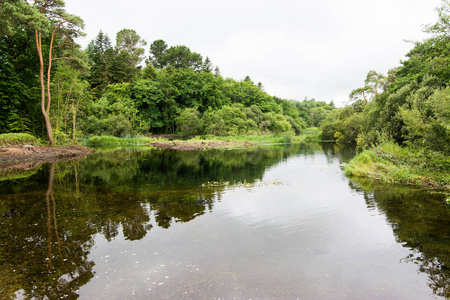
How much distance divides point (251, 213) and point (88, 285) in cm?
509

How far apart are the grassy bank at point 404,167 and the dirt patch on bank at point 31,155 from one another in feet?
73.7

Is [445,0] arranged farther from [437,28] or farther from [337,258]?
[337,258]

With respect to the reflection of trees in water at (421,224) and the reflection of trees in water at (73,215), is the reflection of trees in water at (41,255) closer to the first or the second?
the reflection of trees in water at (73,215)

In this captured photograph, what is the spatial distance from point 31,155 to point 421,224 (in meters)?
26.9

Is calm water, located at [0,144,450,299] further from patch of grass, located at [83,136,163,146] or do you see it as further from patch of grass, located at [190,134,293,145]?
patch of grass, located at [83,136,163,146]

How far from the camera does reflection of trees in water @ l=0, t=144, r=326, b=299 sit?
4.66 m

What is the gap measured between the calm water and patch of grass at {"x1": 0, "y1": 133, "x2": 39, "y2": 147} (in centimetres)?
1417

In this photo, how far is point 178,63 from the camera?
75000mm

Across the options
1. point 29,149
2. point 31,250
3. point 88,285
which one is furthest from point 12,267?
point 29,149

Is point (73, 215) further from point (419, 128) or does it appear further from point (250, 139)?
point (250, 139)

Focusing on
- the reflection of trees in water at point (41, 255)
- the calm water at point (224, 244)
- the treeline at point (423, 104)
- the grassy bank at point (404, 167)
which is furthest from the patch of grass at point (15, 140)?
Answer: the treeline at point (423, 104)

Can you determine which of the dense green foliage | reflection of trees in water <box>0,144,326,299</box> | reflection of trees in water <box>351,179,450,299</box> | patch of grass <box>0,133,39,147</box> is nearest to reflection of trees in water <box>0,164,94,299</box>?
reflection of trees in water <box>0,144,326,299</box>

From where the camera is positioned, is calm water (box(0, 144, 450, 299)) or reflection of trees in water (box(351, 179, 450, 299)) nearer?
calm water (box(0, 144, 450, 299))

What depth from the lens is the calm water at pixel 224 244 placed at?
14.2 feet
